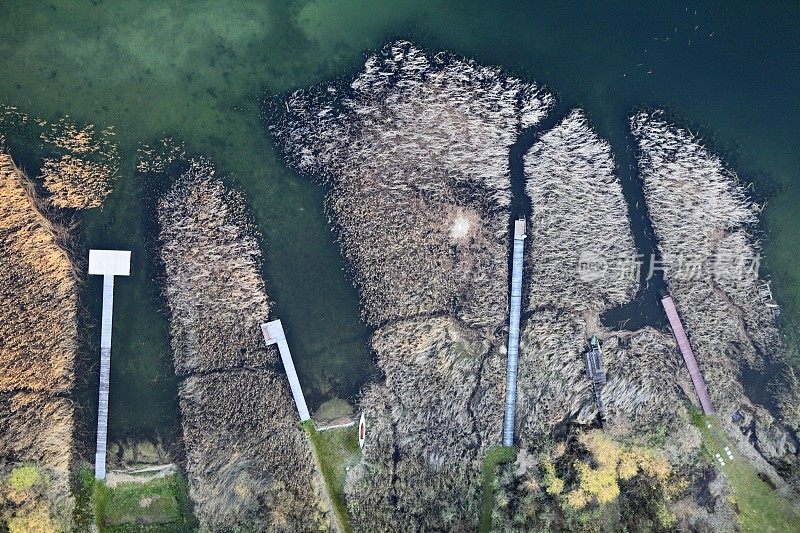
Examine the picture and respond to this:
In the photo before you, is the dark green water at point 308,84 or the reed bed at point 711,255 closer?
the dark green water at point 308,84

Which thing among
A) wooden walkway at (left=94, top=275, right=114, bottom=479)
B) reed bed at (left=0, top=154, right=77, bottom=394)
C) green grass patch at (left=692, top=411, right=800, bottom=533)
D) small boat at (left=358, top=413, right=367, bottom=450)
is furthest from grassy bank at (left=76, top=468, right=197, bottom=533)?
green grass patch at (left=692, top=411, right=800, bottom=533)

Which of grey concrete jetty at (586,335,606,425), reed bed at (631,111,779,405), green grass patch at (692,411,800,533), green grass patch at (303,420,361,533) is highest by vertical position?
reed bed at (631,111,779,405)

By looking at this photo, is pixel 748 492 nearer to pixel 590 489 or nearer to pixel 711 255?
pixel 590 489

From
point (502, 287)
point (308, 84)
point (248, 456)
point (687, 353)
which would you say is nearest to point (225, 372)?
point (248, 456)

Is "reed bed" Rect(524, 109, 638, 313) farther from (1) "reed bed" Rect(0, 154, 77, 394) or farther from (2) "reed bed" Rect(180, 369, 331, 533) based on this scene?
(1) "reed bed" Rect(0, 154, 77, 394)

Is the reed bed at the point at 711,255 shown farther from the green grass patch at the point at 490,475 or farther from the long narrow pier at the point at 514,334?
the green grass patch at the point at 490,475

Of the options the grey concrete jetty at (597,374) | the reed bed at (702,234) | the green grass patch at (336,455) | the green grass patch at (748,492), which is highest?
the reed bed at (702,234)

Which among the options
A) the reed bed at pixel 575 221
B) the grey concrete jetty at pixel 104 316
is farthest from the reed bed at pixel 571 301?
the grey concrete jetty at pixel 104 316
